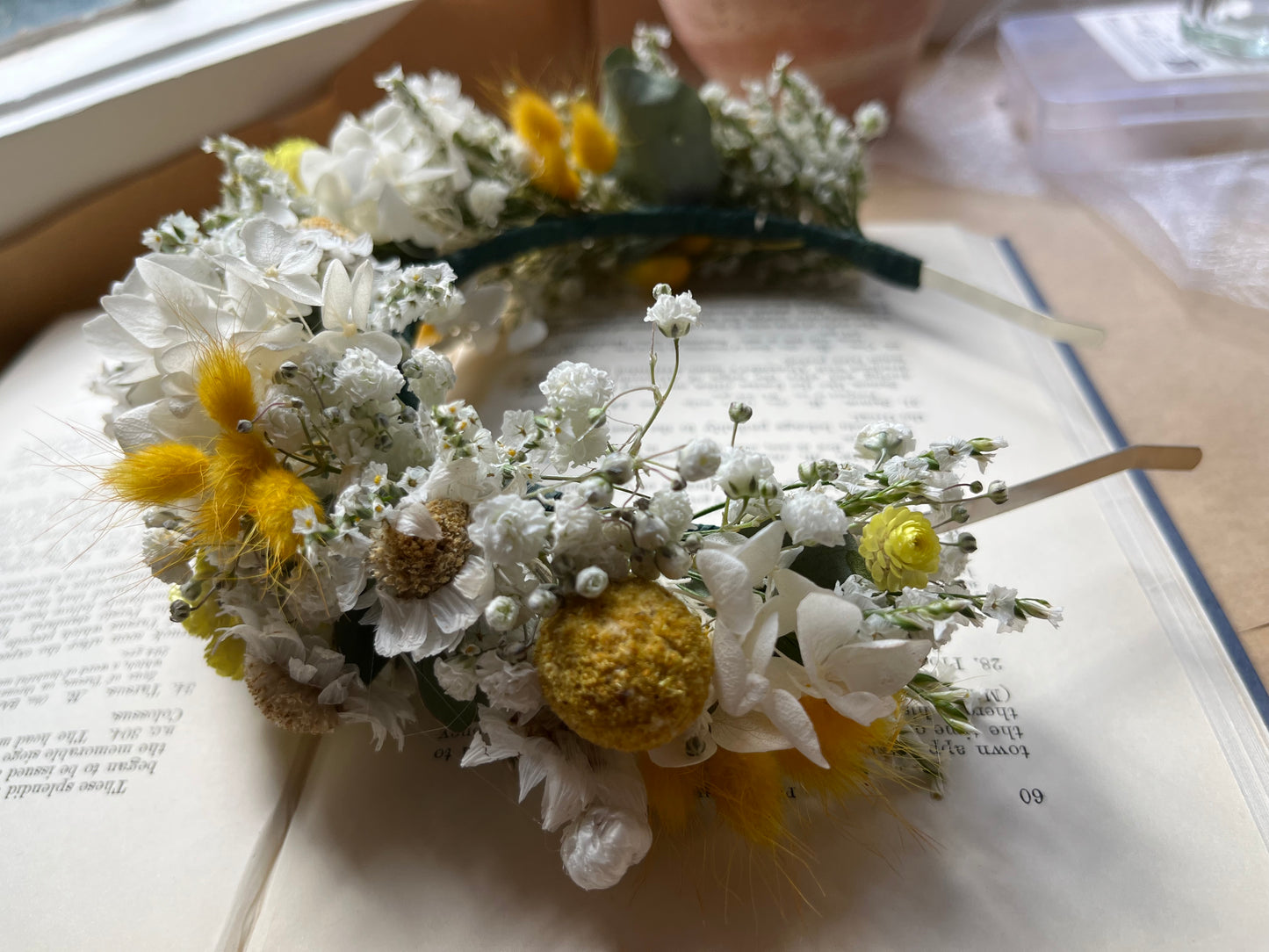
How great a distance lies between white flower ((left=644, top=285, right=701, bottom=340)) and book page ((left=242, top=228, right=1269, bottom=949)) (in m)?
0.30

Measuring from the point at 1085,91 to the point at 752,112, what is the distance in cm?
49

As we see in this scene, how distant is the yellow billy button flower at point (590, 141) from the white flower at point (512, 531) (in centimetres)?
59

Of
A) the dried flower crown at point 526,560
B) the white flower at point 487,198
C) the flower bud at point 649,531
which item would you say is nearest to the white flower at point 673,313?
the dried flower crown at point 526,560

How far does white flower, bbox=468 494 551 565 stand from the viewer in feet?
1.40

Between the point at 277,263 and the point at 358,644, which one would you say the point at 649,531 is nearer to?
the point at 358,644

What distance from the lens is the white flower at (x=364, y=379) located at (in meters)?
0.53

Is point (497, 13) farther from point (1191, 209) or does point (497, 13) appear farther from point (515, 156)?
point (1191, 209)

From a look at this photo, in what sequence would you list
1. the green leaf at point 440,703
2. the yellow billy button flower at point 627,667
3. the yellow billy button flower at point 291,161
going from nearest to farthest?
the yellow billy button flower at point 627,667 → the green leaf at point 440,703 → the yellow billy button flower at point 291,161

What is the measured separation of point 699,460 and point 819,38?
2.90 feet

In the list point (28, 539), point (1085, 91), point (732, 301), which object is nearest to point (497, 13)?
point (732, 301)

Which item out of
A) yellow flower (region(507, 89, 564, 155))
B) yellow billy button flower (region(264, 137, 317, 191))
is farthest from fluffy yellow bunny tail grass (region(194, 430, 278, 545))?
yellow flower (region(507, 89, 564, 155))

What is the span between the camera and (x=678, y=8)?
1168mm

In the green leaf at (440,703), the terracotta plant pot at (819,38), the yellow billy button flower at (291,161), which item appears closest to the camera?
the green leaf at (440,703)

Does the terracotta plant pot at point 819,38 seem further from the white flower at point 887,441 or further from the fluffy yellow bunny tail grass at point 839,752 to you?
the fluffy yellow bunny tail grass at point 839,752
